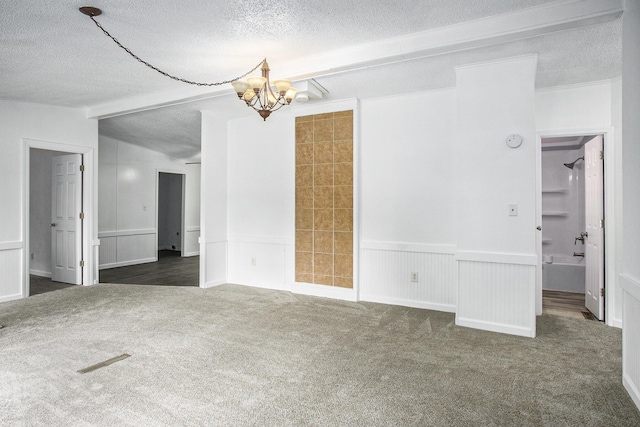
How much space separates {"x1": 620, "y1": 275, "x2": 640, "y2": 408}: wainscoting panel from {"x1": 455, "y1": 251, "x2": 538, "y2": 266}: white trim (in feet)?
2.82

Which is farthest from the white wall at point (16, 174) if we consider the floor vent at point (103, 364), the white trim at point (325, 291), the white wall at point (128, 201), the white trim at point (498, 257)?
the white trim at point (498, 257)

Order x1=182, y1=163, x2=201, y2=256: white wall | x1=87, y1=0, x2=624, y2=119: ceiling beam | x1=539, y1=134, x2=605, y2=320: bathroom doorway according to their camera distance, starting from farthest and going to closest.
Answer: x1=182, y1=163, x2=201, y2=256: white wall, x1=539, y1=134, x2=605, y2=320: bathroom doorway, x1=87, y1=0, x2=624, y2=119: ceiling beam

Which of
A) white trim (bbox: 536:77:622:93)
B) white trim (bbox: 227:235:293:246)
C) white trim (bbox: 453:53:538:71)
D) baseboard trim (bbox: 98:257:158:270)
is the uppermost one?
white trim (bbox: 453:53:538:71)

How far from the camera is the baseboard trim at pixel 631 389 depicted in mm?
2186

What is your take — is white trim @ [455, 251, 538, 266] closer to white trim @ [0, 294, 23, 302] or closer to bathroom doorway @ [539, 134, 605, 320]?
bathroom doorway @ [539, 134, 605, 320]

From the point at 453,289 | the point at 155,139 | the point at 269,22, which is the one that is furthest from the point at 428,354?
the point at 155,139

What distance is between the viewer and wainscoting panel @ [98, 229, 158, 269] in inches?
274

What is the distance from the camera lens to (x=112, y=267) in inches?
277

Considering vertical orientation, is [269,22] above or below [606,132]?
above

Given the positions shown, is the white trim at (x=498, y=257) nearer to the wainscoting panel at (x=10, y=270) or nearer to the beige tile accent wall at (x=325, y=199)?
the beige tile accent wall at (x=325, y=199)

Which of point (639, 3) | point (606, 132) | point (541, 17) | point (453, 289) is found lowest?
point (453, 289)

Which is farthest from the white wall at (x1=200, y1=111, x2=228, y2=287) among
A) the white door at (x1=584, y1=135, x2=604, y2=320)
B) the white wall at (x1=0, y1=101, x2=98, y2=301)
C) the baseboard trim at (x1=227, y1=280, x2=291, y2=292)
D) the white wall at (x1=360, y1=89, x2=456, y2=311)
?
the white door at (x1=584, y1=135, x2=604, y2=320)

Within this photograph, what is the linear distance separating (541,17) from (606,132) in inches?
71.7

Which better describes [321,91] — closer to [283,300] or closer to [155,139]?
[283,300]
